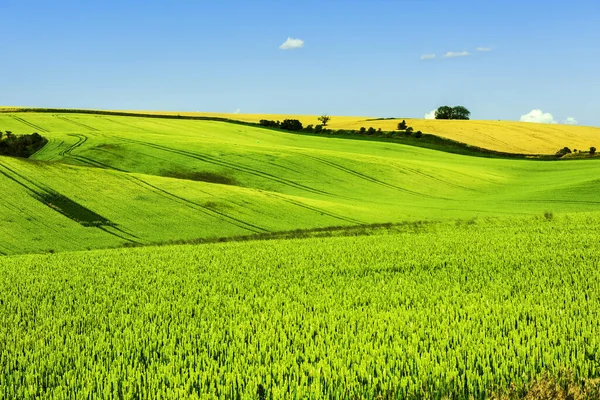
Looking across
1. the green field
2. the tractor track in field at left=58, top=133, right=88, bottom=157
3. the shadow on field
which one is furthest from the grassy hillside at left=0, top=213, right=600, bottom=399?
the tractor track in field at left=58, top=133, right=88, bottom=157

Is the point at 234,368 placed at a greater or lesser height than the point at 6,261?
greater

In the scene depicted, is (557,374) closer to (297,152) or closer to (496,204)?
(496,204)

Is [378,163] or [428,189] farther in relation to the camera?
[378,163]

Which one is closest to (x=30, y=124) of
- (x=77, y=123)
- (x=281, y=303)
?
(x=77, y=123)

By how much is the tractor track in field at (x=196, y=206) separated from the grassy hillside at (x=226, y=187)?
60mm

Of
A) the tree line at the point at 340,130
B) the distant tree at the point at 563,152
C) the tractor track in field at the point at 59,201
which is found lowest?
the tractor track in field at the point at 59,201

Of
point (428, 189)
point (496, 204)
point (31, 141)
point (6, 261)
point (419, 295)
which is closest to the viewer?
point (419, 295)

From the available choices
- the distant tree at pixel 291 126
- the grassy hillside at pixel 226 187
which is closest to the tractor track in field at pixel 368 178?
the grassy hillside at pixel 226 187

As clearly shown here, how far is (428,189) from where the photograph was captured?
46000mm

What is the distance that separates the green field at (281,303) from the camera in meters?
6.23

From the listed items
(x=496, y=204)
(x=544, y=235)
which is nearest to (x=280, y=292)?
(x=544, y=235)

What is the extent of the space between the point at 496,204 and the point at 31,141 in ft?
127

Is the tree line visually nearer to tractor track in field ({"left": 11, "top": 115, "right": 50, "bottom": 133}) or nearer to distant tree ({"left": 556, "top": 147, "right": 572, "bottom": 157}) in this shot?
distant tree ({"left": 556, "top": 147, "right": 572, "bottom": 157})

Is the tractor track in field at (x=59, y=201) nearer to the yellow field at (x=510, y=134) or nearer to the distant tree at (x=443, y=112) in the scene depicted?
the yellow field at (x=510, y=134)
